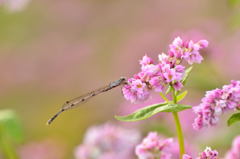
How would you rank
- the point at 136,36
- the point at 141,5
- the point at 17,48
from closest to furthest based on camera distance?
the point at 136,36
the point at 17,48
the point at 141,5

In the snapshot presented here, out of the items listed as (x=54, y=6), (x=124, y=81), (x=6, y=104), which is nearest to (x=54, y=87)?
(x=6, y=104)

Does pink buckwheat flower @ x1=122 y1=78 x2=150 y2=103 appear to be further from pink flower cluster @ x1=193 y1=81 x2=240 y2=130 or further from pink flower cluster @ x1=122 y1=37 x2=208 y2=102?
pink flower cluster @ x1=193 y1=81 x2=240 y2=130

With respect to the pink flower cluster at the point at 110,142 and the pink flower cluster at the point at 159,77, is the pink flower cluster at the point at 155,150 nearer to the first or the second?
the pink flower cluster at the point at 159,77

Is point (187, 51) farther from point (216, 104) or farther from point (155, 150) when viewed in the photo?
point (155, 150)

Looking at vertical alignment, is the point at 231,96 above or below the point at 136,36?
below

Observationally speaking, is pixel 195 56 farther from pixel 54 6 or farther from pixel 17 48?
pixel 54 6

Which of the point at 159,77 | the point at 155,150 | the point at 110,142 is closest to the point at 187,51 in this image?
the point at 159,77
